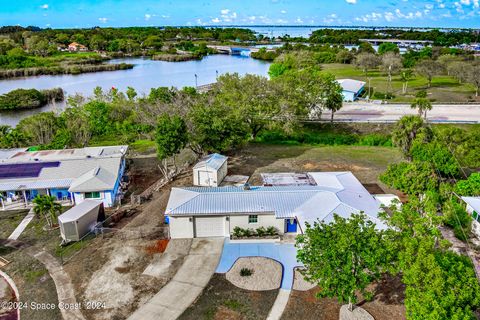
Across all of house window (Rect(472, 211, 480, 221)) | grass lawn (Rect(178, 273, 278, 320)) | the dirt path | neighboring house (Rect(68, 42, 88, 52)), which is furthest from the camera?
neighboring house (Rect(68, 42, 88, 52))

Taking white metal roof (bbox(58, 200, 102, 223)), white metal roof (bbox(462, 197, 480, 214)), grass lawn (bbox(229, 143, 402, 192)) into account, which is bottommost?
grass lawn (bbox(229, 143, 402, 192))

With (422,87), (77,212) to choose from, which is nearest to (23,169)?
(77,212)

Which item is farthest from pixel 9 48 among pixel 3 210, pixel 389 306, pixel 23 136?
pixel 389 306

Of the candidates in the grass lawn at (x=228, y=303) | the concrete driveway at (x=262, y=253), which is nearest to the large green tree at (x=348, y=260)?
the grass lawn at (x=228, y=303)

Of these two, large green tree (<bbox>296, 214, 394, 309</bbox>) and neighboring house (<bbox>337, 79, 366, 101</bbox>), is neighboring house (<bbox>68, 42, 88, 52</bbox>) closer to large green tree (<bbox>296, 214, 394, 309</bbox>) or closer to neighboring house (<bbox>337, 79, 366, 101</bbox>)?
neighboring house (<bbox>337, 79, 366, 101</bbox>)

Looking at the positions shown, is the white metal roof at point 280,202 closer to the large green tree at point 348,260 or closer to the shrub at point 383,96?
the large green tree at point 348,260

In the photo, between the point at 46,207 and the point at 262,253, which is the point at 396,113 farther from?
the point at 46,207

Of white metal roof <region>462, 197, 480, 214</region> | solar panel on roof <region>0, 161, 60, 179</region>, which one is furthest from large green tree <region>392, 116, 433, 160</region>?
solar panel on roof <region>0, 161, 60, 179</region>
